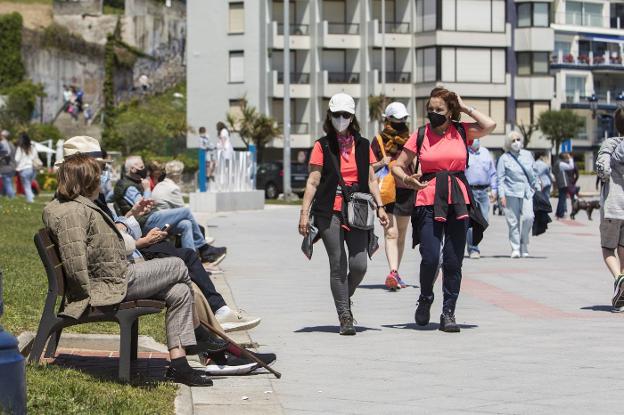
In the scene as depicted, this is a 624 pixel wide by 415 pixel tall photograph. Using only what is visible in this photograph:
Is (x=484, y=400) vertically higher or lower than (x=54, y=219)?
lower

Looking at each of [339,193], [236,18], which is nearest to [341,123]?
[339,193]

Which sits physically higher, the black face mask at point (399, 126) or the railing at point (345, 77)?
the railing at point (345, 77)

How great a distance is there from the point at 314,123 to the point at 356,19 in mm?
6379

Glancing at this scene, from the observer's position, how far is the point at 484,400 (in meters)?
8.55

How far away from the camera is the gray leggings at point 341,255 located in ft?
38.5

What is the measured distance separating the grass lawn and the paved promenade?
0.46 meters

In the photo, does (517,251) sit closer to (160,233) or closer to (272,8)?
(160,233)

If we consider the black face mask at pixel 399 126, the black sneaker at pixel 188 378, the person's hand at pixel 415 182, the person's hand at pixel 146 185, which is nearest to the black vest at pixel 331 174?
the person's hand at pixel 415 182

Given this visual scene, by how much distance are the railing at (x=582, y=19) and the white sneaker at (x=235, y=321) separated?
86800 mm

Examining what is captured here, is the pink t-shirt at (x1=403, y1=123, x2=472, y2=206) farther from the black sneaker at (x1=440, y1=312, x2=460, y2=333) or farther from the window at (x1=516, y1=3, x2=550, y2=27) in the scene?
the window at (x1=516, y1=3, x2=550, y2=27)

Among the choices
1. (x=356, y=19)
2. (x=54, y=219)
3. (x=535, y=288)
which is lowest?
(x=535, y=288)

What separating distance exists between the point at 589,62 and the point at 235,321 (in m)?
88.1

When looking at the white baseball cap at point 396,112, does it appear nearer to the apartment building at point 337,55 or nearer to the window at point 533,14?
the apartment building at point 337,55

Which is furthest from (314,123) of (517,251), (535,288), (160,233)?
(160,233)
